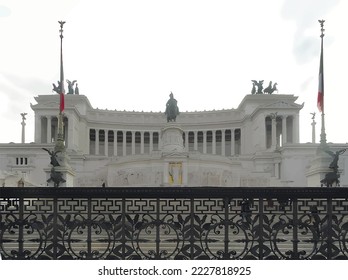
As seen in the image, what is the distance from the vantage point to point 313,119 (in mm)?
59656

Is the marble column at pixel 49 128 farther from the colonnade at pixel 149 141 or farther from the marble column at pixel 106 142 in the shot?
the marble column at pixel 106 142

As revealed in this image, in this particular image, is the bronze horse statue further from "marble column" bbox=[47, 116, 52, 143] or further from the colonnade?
"marble column" bbox=[47, 116, 52, 143]

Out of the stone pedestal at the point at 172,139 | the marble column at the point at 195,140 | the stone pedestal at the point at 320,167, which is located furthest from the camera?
the marble column at the point at 195,140

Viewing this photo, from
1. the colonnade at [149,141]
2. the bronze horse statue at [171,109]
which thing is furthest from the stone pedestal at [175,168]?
the colonnade at [149,141]

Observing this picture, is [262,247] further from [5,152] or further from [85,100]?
[85,100]

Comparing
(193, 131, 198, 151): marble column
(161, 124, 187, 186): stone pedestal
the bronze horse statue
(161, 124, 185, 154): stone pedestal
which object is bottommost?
(161, 124, 187, 186): stone pedestal

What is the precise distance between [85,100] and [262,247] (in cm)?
5965

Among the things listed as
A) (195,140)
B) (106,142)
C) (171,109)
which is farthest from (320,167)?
(106,142)

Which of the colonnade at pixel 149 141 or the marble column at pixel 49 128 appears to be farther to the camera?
the colonnade at pixel 149 141

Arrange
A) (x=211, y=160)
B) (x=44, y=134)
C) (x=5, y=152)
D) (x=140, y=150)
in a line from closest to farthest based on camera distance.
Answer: (x=211, y=160), (x=5, y=152), (x=44, y=134), (x=140, y=150)

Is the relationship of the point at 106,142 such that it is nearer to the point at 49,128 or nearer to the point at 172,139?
the point at 49,128

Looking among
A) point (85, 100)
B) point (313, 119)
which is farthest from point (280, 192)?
point (85, 100)

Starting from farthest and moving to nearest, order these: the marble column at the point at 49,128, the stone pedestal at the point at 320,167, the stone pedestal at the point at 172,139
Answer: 1. the marble column at the point at 49,128
2. the stone pedestal at the point at 172,139
3. the stone pedestal at the point at 320,167

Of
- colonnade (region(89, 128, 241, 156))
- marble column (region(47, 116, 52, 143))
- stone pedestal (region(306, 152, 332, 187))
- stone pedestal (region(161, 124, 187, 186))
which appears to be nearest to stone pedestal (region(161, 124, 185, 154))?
stone pedestal (region(161, 124, 187, 186))
